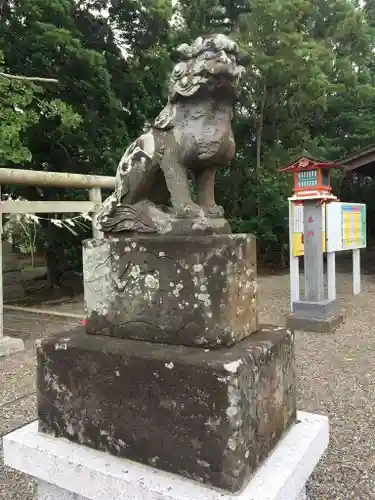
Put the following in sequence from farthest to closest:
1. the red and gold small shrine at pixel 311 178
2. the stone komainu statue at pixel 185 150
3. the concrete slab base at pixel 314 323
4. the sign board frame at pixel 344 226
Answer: the sign board frame at pixel 344 226
the red and gold small shrine at pixel 311 178
the concrete slab base at pixel 314 323
the stone komainu statue at pixel 185 150

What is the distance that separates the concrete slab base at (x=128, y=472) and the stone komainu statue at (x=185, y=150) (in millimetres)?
892

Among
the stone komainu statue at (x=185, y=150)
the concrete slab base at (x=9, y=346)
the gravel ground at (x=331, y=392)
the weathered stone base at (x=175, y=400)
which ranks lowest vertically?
the gravel ground at (x=331, y=392)

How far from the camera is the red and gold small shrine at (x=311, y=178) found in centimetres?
576

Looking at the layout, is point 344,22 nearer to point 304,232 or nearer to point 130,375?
point 304,232

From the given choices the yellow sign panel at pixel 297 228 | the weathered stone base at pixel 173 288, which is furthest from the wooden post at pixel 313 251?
the weathered stone base at pixel 173 288

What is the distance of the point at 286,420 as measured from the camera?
5.81 feet

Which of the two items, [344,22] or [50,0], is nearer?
[50,0]

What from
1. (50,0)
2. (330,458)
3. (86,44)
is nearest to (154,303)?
(330,458)

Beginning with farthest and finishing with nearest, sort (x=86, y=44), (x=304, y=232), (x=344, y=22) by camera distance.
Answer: (x=344, y=22), (x=86, y=44), (x=304, y=232)

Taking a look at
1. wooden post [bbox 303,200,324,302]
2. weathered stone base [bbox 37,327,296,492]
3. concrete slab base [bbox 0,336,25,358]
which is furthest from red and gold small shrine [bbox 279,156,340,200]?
weathered stone base [bbox 37,327,296,492]

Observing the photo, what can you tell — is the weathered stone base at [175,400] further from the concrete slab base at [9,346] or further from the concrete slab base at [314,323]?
the concrete slab base at [314,323]

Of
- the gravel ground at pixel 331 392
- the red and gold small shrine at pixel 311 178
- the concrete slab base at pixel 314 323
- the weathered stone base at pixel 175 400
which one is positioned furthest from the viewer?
the red and gold small shrine at pixel 311 178

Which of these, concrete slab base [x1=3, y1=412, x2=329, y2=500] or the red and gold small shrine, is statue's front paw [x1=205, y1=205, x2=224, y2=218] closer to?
concrete slab base [x1=3, y1=412, x2=329, y2=500]

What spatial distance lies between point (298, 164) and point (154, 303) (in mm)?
4810
